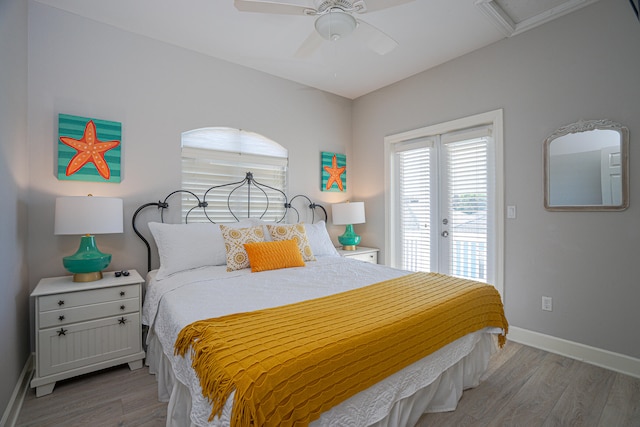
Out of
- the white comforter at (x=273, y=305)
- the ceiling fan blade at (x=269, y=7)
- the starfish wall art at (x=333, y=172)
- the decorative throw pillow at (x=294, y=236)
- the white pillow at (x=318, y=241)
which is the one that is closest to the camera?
the white comforter at (x=273, y=305)

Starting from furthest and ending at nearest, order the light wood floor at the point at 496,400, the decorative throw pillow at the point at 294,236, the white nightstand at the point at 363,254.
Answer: the white nightstand at the point at 363,254 < the decorative throw pillow at the point at 294,236 < the light wood floor at the point at 496,400

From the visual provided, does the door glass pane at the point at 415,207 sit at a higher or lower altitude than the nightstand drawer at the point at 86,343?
higher

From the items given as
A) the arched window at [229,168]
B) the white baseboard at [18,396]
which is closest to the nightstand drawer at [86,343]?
the white baseboard at [18,396]

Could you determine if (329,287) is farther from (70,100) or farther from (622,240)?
(70,100)

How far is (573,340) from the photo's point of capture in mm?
2467

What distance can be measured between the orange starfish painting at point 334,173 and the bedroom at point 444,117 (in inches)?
47.3

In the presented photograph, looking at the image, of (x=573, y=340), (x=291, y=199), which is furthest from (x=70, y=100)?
(x=573, y=340)

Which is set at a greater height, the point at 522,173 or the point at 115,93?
the point at 115,93

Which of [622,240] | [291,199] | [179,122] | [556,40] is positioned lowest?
[622,240]

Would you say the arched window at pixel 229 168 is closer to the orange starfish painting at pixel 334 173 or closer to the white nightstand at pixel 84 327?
the orange starfish painting at pixel 334 173

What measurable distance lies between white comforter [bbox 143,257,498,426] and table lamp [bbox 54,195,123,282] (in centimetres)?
42

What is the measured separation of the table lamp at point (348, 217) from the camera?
3.84 meters

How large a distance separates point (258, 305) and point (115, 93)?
2.33m

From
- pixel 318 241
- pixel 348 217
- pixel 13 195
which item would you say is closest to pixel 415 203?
pixel 348 217
